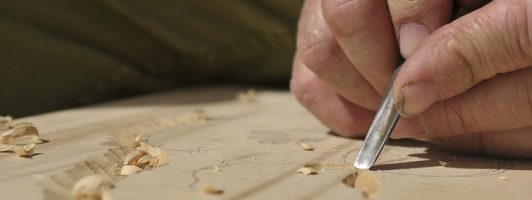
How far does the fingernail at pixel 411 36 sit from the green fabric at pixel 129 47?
640 mm

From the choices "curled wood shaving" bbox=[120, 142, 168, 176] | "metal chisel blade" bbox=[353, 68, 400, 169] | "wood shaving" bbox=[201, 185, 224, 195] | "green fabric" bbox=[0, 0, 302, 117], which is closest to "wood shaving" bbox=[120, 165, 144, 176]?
"curled wood shaving" bbox=[120, 142, 168, 176]

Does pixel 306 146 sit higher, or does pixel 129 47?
pixel 129 47

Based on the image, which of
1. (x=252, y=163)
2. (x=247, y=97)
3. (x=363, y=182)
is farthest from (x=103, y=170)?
(x=247, y=97)

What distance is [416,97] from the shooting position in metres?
0.71

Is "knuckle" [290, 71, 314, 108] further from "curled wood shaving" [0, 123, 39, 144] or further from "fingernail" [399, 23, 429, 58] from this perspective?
"curled wood shaving" [0, 123, 39, 144]

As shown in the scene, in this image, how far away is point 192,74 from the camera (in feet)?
4.98

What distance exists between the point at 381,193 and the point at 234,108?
→ 2.02ft

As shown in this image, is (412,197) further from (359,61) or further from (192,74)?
(192,74)

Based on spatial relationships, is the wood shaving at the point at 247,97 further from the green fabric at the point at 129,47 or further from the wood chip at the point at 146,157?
the wood chip at the point at 146,157

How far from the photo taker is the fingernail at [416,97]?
703 mm

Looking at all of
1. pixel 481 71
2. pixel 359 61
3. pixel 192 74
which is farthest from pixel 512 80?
pixel 192 74

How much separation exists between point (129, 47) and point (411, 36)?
75 cm

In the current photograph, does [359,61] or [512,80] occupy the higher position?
[359,61]

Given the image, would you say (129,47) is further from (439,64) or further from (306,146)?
(439,64)
